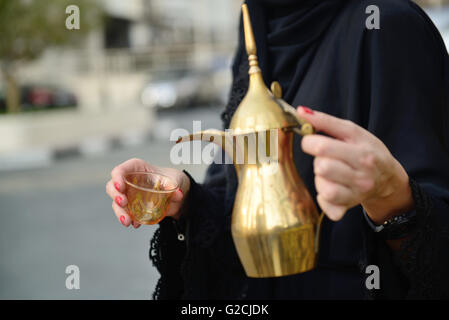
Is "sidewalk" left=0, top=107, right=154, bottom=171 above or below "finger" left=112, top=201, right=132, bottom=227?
below

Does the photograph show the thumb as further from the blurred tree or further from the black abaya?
the blurred tree

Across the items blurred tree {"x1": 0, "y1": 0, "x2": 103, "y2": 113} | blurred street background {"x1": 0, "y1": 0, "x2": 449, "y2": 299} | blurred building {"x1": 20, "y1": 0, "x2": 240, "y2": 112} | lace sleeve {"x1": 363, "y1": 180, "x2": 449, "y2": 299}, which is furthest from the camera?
blurred building {"x1": 20, "y1": 0, "x2": 240, "y2": 112}

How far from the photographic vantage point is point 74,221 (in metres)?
5.27

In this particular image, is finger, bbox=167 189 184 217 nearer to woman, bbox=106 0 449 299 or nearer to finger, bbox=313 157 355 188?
woman, bbox=106 0 449 299

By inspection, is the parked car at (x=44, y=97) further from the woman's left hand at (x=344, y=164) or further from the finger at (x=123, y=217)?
the woman's left hand at (x=344, y=164)

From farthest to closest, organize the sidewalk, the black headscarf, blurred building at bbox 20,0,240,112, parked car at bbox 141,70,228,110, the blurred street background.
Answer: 1. blurred building at bbox 20,0,240,112
2. parked car at bbox 141,70,228,110
3. the sidewalk
4. the blurred street background
5. the black headscarf

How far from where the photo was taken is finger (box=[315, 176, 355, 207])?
0.69 m

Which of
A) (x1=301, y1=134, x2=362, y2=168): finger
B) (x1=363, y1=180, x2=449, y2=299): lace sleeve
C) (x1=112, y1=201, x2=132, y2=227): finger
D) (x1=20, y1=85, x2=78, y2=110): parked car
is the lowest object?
(x1=363, y1=180, x2=449, y2=299): lace sleeve

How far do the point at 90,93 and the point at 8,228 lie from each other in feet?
54.8

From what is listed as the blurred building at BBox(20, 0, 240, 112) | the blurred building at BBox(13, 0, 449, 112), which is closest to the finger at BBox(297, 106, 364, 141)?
the blurred building at BBox(13, 0, 449, 112)

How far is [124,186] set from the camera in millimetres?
918

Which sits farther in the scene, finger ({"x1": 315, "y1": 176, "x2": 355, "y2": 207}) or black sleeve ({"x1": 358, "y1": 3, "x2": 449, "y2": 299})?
black sleeve ({"x1": 358, "y1": 3, "x2": 449, "y2": 299})
